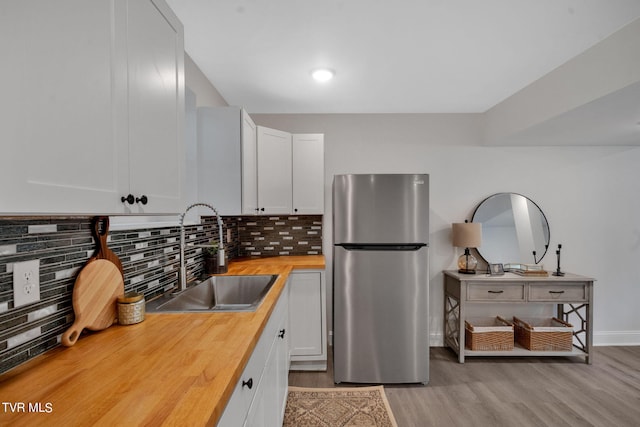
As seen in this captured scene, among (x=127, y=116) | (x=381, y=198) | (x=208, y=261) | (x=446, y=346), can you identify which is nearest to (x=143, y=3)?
(x=127, y=116)

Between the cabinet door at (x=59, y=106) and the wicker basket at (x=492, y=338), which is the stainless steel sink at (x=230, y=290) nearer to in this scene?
the cabinet door at (x=59, y=106)

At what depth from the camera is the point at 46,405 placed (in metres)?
0.73

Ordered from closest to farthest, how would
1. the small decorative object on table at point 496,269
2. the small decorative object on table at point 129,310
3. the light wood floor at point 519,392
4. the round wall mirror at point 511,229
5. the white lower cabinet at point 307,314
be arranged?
the small decorative object on table at point 129,310
the light wood floor at point 519,392
the white lower cabinet at point 307,314
the small decorative object on table at point 496,269
the round wall mirror at point 511,229

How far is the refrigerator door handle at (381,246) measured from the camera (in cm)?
253

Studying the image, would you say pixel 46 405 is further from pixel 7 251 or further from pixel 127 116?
pixel 127 116

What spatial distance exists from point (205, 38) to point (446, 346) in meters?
3.36

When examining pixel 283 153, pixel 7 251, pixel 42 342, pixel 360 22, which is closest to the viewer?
pixel 7 251

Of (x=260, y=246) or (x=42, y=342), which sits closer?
(x=42, y=342)

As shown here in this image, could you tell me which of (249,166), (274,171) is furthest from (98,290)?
(274,171)

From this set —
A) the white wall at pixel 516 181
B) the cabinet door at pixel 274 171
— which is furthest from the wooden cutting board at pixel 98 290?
the white wall at pixel 516 181

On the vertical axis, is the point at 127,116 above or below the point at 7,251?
above

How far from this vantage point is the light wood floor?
2.12 meters

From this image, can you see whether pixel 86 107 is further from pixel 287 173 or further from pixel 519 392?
pixel 519 392

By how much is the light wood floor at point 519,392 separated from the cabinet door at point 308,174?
4.78ft
